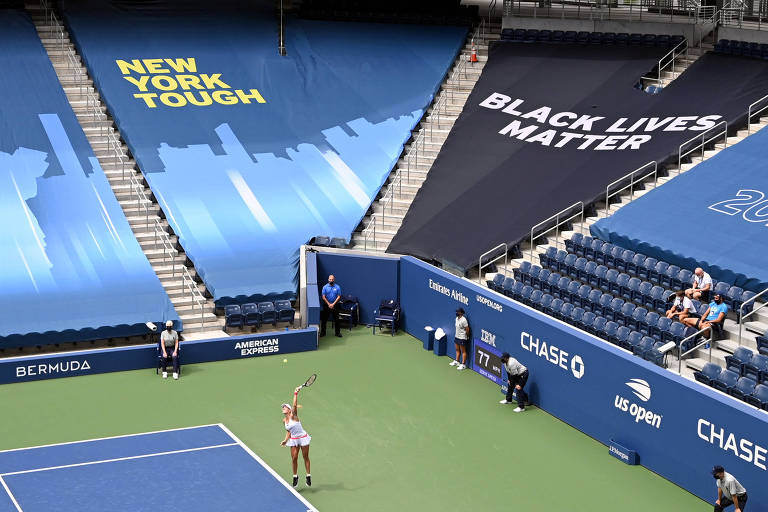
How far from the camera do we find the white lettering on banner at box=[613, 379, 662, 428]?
68.1 ft

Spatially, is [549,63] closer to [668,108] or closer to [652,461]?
[668,108]

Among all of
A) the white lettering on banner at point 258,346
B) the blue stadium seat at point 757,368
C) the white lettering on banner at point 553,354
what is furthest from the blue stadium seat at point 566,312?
the white lettering on banner at point 258,346

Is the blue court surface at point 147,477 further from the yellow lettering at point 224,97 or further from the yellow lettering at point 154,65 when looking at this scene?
the yellow lettering at point 154,65

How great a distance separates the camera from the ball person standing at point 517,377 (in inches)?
936

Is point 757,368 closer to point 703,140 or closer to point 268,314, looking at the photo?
point 703,140

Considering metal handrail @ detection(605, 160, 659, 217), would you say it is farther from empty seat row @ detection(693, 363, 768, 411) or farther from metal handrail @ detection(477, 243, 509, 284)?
empty seat row @ detection(693, 363, 768, 411)

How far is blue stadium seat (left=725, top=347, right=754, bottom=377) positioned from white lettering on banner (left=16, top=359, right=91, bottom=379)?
1370 centimetres

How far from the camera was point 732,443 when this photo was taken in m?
18.9

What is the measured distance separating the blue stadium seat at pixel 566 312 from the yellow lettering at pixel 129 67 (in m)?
15.8

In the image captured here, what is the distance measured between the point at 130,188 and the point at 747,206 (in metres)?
15.6

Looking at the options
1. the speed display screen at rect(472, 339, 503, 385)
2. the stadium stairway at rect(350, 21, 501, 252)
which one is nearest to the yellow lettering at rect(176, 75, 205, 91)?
the stadium stairway at rect(350, 21, 501, 252)

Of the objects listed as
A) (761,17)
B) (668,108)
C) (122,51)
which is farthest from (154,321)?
(761,17)

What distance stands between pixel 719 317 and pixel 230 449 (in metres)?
9.43

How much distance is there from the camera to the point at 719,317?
862 inches
